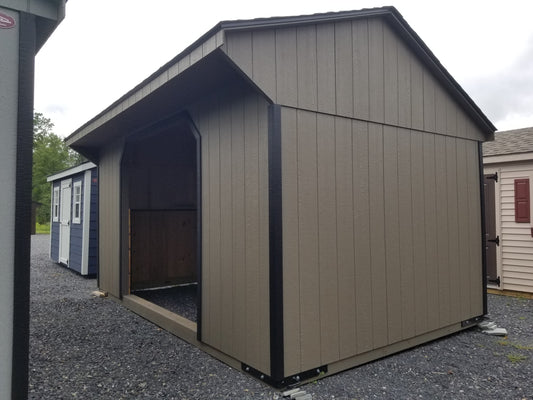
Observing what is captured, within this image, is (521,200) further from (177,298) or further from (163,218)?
(163,218)

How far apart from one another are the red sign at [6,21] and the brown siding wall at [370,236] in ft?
5.75

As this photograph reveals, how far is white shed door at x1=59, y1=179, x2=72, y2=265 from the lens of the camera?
30.1 feet

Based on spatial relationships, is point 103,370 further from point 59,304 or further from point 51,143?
point 51,143

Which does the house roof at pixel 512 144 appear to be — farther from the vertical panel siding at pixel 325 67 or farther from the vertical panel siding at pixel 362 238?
the vertical panel siding at pixel 325 67

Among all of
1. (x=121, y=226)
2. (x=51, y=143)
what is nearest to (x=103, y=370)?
(x=121, y=226)

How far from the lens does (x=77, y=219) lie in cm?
853

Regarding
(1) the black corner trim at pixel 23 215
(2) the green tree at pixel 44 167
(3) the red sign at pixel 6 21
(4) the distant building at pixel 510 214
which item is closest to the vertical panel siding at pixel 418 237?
(4) the distant building at pixel 510 214

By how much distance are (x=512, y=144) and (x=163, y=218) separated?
20.4 ft

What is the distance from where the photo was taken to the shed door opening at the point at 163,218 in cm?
650

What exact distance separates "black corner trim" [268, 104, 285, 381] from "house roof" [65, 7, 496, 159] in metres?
0.33

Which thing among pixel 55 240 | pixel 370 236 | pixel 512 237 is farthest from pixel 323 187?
pixel 55 240

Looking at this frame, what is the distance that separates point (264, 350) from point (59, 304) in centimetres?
412

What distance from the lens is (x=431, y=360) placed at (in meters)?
3.50

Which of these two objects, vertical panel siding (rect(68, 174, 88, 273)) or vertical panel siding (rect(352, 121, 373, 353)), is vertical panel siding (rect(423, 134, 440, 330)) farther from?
vertical panel siding (rect(68, 174, 88, 273))
